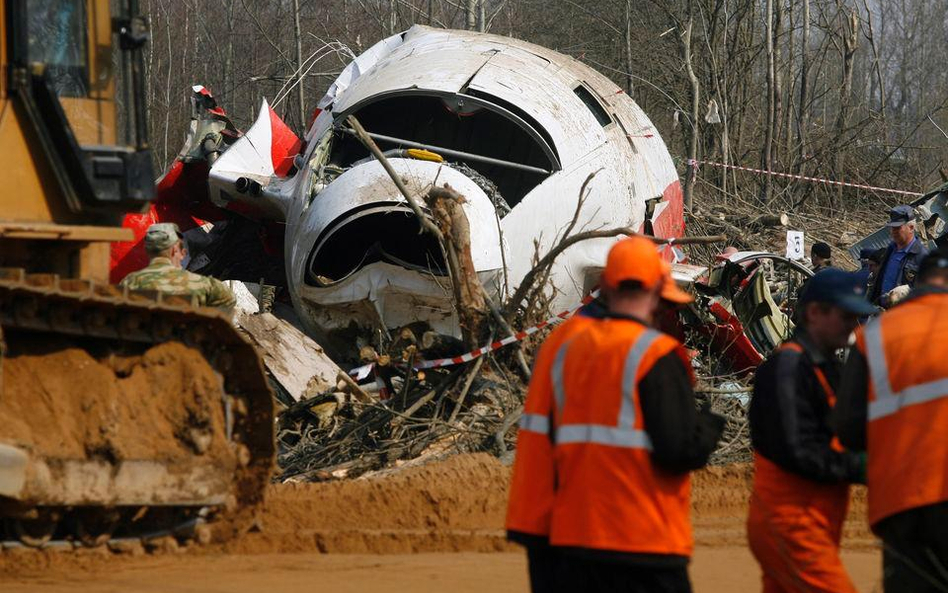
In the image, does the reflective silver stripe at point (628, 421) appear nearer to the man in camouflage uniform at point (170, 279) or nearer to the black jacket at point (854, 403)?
the black jacket at point (854, 403)

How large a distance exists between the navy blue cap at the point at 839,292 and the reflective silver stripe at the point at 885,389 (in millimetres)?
274

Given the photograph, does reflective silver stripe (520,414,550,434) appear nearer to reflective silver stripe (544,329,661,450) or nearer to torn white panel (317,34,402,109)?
reflective silver stripe (544,329,661,450)

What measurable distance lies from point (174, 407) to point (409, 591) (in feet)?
5.17

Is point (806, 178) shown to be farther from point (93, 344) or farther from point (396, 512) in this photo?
point (93, 344)

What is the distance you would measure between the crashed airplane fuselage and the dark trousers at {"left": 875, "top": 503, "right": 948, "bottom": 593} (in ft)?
20.6

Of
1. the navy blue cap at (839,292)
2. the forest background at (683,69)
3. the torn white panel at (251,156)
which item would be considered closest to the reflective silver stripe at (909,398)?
the navy blue cap at (839,292)

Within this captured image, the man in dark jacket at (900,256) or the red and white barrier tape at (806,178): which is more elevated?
the red and white barrier tape at (806,178)

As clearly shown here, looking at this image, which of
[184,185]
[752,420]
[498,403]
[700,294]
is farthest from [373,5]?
[752,420]

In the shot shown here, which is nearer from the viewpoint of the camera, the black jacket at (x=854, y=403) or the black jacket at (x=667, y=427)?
the black jacket at (x=667, y=427)

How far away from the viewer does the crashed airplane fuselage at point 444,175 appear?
11.4m

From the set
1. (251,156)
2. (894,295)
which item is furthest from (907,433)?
(251,156)

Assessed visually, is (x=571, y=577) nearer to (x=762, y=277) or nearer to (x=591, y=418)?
(x=591, y=418)

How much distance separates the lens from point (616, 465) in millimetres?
3914

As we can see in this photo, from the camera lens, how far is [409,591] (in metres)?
6.14
